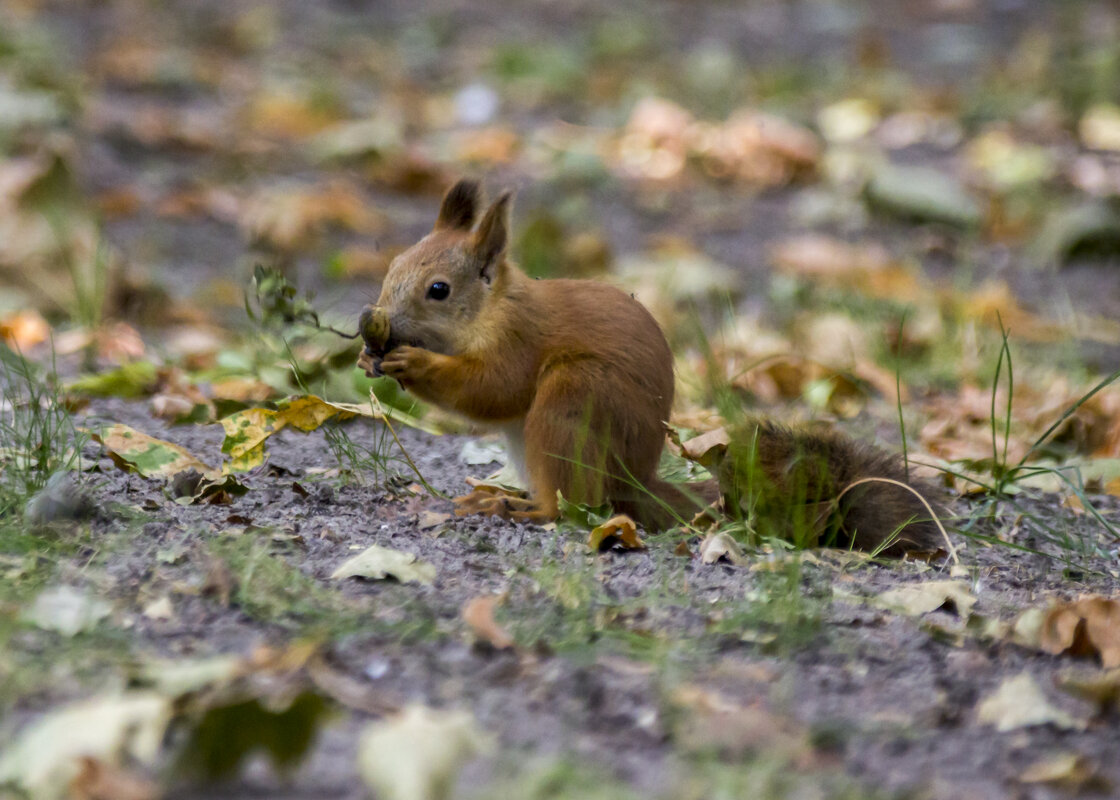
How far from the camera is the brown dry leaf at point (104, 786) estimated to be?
4.76 feet

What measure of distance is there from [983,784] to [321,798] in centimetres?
83

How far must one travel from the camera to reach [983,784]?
1654mm

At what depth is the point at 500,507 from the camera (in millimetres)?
2645

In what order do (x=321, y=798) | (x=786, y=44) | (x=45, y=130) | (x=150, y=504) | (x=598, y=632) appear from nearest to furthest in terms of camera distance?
Result: (x=321, y=798), (x=598, y=632), (x=150, y=504), (x=45, y=130), (x=786, y=44)

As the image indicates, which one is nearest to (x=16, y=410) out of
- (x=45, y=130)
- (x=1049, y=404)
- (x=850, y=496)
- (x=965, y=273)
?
(x=850, y=496)

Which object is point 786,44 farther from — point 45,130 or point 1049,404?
point 1049,404

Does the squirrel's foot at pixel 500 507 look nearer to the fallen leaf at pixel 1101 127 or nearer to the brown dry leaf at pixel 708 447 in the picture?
the brown dry leaf at pixel 708 447

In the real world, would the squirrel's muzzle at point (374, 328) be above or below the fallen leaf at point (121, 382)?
above

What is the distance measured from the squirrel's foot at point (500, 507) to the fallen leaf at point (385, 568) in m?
0.38

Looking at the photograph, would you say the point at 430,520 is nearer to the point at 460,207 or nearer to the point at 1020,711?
the point at 460,207

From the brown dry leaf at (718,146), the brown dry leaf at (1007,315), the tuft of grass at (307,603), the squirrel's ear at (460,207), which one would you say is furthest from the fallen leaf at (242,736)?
the brown dry leaf at (718,146)

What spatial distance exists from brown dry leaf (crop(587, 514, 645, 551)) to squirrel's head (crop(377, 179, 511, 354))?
581mm

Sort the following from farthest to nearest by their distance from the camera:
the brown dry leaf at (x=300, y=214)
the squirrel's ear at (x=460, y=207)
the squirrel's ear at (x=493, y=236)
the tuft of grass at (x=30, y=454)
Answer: the brown dry leaf at (x=300, y=214) < the squirrel's ear at (x=460, y=207) < the squirrel's ear at (x=493, y=236) < the tuft of grass at (x=30, y=454)

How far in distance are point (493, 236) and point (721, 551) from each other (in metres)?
0.92
